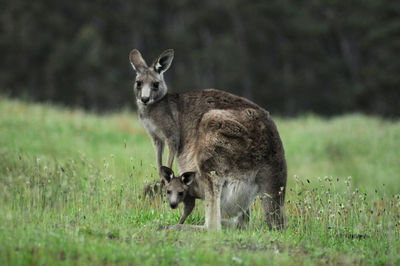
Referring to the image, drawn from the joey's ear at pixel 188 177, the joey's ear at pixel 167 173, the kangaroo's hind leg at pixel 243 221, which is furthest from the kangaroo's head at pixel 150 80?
the kangaroo's hind leg at pixel 243 221

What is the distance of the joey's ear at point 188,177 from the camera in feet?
22.7

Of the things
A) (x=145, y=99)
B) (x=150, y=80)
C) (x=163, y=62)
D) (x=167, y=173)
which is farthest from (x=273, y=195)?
(x=163, y=62)

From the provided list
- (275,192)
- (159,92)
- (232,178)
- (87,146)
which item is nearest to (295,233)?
(275,192)

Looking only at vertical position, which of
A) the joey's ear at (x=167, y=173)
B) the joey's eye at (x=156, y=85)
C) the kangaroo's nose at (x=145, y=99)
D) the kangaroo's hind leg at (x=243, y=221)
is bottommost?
the kangaroo's hind leg at (x=243, y=221)

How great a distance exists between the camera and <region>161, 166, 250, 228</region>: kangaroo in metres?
6.90

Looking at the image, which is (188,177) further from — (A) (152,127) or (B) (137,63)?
(B) (137,63)

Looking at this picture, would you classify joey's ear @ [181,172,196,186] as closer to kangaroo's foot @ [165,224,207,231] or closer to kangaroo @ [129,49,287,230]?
kangaroo @ [129,49,287,230]

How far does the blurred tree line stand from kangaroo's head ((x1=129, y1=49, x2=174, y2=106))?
104 feet

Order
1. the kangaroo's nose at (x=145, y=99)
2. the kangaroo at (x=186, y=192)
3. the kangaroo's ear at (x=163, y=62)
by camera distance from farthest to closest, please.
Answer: the kangaroo's ear at (x=163, y=62), the kangaroo's nose at (x=145, y=99), the kangaroo at (x=186, y=192)

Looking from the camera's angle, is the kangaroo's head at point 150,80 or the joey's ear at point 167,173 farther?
the kangaroo's head at point 150,80

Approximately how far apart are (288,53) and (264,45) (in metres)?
3.85

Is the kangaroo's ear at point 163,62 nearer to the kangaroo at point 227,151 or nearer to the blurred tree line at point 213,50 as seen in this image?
the kangaroo at point 227,151

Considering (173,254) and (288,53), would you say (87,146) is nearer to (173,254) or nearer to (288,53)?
(173,254)

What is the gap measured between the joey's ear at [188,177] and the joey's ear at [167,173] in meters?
0.28
